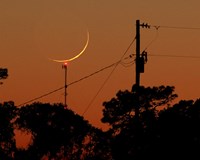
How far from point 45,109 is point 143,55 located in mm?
45112

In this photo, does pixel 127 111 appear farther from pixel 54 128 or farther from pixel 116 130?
pixel 54 128

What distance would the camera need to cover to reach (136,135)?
48438 mm

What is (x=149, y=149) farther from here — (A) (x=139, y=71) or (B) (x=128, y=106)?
(B) (x=128, y=106)

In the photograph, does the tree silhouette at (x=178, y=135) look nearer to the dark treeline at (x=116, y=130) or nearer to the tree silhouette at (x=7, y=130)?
the dark treeline at (x=116, y=130)

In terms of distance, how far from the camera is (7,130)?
8231 centimetres

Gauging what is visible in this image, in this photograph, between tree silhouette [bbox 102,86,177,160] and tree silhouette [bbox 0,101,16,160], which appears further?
tree silhouette [bbox 0,101,16,160]

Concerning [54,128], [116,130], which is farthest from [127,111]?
[54,128]

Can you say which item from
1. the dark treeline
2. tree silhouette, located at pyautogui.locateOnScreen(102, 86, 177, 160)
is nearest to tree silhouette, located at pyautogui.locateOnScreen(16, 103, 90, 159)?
the dark treeline

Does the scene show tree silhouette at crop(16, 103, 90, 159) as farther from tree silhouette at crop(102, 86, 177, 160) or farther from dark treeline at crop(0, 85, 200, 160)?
tree silhouette at crop(102, 86, 177, 160)

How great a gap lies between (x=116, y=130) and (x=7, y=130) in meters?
15.3

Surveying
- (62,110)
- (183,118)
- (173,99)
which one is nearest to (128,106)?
(173,99)

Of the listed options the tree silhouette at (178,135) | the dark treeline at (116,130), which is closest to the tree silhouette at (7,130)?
the dark treeline at (116,130)

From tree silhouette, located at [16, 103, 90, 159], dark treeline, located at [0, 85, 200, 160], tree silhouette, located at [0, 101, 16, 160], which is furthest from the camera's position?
tree silhouette, located at [16, 103, 90, 159]

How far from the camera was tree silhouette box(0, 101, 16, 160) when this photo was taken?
262ft
